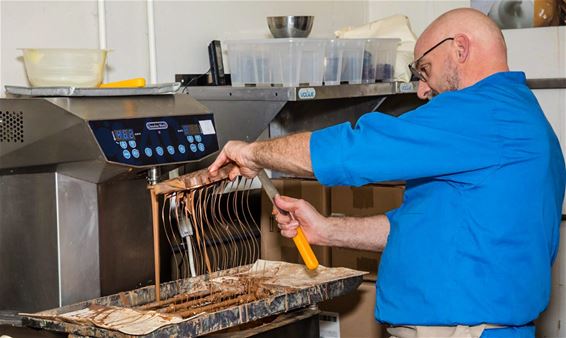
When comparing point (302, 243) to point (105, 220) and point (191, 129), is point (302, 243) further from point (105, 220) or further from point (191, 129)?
point (105, 220)

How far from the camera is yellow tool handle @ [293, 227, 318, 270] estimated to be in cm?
242

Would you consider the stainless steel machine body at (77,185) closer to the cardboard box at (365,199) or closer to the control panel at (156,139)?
the control panel at (156,139)

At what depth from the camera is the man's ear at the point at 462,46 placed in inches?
93.7

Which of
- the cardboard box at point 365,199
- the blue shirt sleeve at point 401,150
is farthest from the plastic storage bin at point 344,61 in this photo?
the blue shirt sleeve at point 401,150

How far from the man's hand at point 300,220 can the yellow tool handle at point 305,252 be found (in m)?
0.02

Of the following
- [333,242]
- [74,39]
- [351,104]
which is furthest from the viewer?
[351,104]

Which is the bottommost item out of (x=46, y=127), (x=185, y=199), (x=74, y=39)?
(x=185, y=199)

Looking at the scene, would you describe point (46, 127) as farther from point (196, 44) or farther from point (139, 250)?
point (196, 44)

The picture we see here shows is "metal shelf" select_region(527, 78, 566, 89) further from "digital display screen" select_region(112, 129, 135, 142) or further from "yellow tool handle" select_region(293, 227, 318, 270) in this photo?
"digital display screen" select_region(112, 129, 135, 142)

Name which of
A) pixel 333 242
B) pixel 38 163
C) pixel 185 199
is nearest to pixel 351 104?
pixel 333 242

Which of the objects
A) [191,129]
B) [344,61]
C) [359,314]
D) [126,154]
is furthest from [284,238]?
[126,154]

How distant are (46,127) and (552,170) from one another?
4.32 ft

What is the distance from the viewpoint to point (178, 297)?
251 centimetres

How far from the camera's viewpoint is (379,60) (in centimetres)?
353
